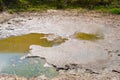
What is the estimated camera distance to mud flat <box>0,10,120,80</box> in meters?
9.20

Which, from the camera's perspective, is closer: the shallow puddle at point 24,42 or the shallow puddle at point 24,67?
the shallow puddle at point 24,67

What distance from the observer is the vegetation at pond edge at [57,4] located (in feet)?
56.6

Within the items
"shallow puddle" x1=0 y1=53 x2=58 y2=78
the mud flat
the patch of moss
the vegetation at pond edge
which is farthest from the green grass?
"shallow puddle" x1=0 y1=53 x2=58 y2=78

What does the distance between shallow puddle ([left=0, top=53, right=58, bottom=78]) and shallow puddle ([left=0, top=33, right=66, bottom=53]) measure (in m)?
0.91

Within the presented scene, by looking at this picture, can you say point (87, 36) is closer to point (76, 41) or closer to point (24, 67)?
point (76, 41)

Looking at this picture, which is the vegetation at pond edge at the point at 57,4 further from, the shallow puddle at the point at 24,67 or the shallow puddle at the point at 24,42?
the shallow puddle at the point at 24,67

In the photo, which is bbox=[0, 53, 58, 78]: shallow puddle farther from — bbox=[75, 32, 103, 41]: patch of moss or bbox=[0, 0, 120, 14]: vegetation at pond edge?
bbox=[0, 0, 120, 14]: vegetation at pond edge

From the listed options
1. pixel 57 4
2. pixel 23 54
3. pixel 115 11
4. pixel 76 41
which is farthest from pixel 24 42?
pixel 115 11

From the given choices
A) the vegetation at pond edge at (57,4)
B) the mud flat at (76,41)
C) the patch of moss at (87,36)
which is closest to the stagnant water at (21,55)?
the mud flat at (76,41)

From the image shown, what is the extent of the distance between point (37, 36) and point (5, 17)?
3773mm

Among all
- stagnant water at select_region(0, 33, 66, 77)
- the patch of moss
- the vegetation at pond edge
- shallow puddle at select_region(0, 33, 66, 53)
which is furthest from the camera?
the vegetation at pond edge

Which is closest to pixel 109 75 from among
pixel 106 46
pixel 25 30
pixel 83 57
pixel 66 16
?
pixel 83 57

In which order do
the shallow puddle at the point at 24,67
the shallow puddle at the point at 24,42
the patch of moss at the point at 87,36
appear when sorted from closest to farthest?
the shallow puddle at the point at 24,67, the shallow puddle at the point at 24,42, the patch of moss at the point at 87,36

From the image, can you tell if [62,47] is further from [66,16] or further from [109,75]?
[66,16]
